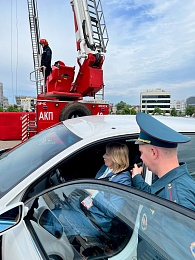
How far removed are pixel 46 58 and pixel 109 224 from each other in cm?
848

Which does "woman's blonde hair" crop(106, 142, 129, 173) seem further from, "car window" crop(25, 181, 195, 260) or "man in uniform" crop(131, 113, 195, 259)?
"car window" crop(25, 181, 195, 260)

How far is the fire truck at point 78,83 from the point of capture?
8234 millimetres

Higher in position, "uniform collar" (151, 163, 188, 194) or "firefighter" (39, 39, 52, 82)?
"firefighter" (39, 39, 52, 82)

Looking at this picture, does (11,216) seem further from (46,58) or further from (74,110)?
(46,58)

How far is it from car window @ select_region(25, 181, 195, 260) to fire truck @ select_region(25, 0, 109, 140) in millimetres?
6664

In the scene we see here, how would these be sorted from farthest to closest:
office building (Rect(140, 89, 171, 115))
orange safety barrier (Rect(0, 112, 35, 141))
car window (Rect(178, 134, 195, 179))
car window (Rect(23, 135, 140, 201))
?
office building (Rect(140, 89, 171, 115)) < orange safety barrier (Rect(0, 112, 35, 141)) < car window (Rect(23, 135, 140, 201)) < car window (Rect(178, 134, 195, 179))

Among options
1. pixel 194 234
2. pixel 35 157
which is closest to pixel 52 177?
pixel 35 157

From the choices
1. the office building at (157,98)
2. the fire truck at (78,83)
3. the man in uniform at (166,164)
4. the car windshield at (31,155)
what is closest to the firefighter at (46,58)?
the fire truck at (78,83)

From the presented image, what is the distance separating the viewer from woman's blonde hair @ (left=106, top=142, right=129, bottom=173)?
2195 mm

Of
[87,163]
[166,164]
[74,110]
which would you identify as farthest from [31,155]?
[74,110]

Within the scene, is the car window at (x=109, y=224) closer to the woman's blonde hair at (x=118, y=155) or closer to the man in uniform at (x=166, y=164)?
the man in uniform at (x=166, y=164)

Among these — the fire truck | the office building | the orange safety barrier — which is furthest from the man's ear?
the office building

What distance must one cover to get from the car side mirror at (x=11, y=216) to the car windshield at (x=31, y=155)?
0.48 metres

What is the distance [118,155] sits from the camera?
87.4 inches
